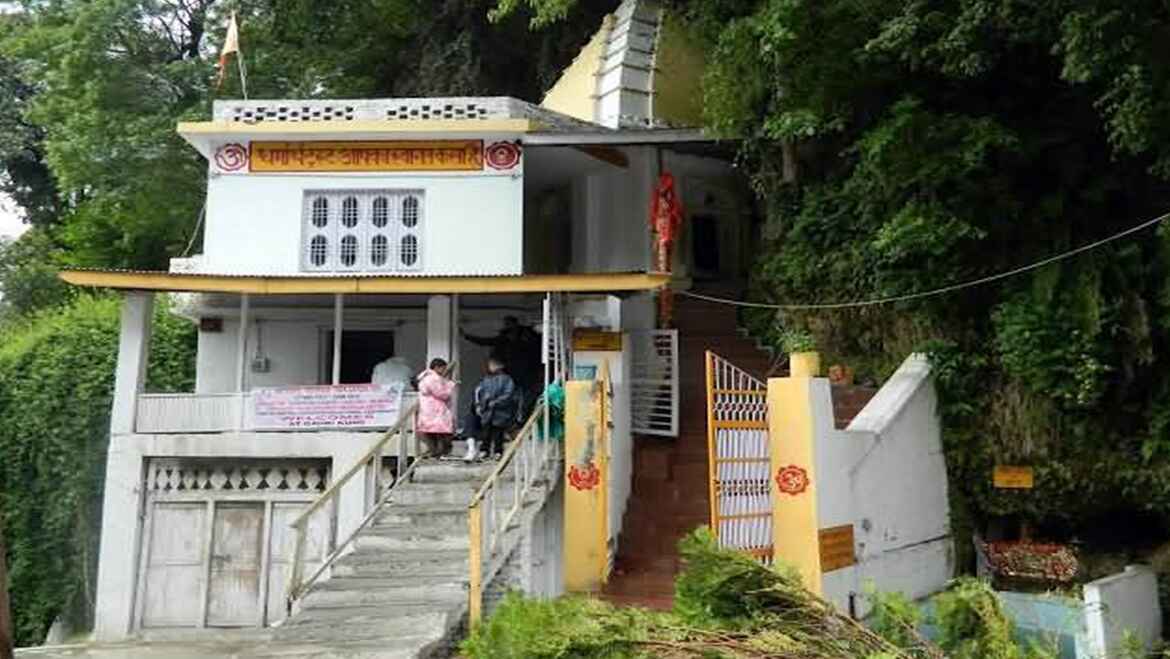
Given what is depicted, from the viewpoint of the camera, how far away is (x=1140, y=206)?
36.4 ft

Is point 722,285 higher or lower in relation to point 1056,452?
higher

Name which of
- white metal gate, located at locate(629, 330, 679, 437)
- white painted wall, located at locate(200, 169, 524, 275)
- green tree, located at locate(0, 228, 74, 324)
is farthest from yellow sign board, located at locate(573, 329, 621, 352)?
green tree, located at locate(0, 228, 74, 324)

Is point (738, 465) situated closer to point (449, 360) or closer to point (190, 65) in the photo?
point (449, 360)

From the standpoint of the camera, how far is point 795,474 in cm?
913

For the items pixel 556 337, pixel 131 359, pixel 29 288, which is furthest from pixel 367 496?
pixel 29 288

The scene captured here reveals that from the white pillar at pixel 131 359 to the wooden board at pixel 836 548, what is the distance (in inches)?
348

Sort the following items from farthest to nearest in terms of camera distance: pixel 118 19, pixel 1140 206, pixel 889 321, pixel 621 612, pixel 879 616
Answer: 1. pixel 118 19
2. pixel 889 321
3. pixel 1140 206
4. pixel 879 616
5. pixel 621 612

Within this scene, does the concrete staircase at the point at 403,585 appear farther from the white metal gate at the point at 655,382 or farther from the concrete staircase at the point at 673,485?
the white metal gate at the point at 655,382

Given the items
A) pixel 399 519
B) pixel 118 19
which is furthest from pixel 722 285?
pixel 118 19

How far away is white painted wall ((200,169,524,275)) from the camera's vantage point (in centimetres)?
1530

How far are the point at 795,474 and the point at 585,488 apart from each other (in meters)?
2.47

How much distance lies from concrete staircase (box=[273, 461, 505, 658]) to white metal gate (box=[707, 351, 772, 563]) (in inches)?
101

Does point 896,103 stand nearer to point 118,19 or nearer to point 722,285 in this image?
point 722,285

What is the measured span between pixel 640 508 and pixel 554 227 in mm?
8764
